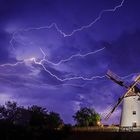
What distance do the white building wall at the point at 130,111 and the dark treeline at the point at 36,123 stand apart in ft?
24.5

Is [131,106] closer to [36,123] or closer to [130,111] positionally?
[130,111]

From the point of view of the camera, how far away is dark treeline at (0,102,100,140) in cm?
4872

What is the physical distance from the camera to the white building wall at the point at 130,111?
47969 millimetres

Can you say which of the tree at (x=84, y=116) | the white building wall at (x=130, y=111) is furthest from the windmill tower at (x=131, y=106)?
the tree at (x=84, y=116)

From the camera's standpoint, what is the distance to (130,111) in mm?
48625

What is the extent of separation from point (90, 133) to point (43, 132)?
22.0 feet

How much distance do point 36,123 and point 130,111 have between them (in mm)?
16600

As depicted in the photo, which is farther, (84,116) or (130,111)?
(84,116)

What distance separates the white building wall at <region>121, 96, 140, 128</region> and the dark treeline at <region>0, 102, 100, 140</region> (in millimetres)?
7454

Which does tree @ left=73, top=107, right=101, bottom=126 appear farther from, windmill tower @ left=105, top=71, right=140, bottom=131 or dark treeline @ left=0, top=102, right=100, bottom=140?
windmill tower @ left=105, top=71, right=140, bottom=131

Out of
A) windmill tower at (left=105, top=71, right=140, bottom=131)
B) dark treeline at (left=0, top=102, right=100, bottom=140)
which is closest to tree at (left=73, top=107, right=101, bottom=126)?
dark treeline at (left=0, top=102, right=100, bottom=140)

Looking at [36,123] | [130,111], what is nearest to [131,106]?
[130,111]

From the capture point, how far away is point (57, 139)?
4994 centimetres

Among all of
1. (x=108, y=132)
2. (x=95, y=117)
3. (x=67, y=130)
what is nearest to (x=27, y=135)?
(x=67, y=130)
